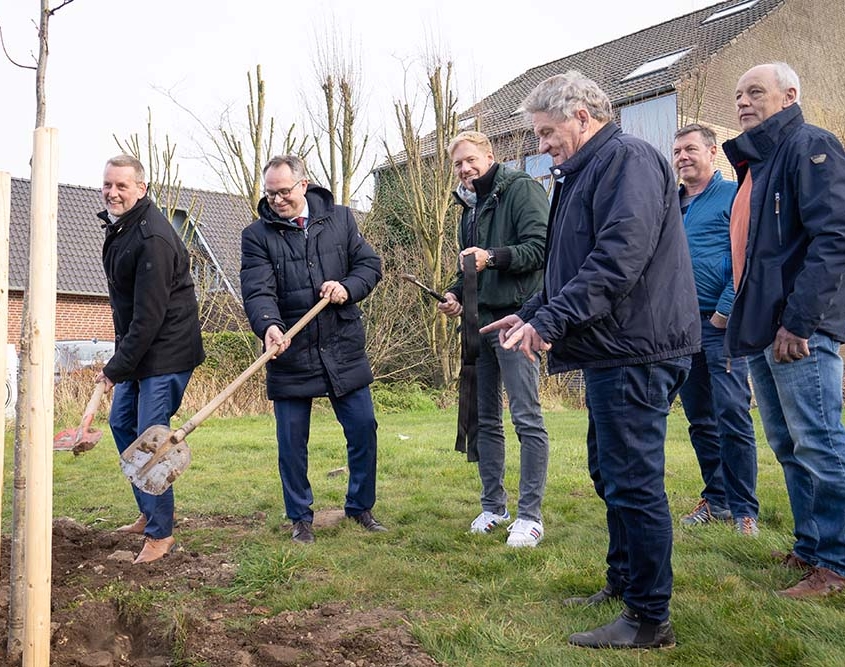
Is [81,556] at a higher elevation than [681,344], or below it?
below

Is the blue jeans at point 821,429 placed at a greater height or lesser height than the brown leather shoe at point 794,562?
greater

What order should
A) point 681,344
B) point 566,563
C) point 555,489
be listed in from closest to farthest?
point 681,344
point 566,563
point 555,489

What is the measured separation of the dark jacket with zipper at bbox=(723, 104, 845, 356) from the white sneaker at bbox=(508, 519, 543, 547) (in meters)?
1.44

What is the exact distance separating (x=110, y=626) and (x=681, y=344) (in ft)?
8.37

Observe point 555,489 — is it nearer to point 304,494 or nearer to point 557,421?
point 304,494

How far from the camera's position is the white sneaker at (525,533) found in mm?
4074

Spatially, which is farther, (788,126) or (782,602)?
(788,126)

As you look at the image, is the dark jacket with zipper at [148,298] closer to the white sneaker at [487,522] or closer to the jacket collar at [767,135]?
the white sneaker at [487,522]

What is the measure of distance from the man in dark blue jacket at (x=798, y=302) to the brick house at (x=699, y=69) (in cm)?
1138

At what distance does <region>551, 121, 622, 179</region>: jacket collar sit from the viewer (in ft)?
9.86

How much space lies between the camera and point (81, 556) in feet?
14.0

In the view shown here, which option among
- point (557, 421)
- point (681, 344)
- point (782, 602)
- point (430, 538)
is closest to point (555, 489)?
point (430, 538)

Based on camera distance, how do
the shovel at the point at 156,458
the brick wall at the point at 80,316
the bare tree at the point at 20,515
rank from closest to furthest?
the bare tree at the point at 20,515, the shovel at the point at 156,458, the brick wall at the point at 80,316

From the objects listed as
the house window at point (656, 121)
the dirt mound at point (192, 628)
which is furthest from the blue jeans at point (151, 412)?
the house window at point (656, 121)
